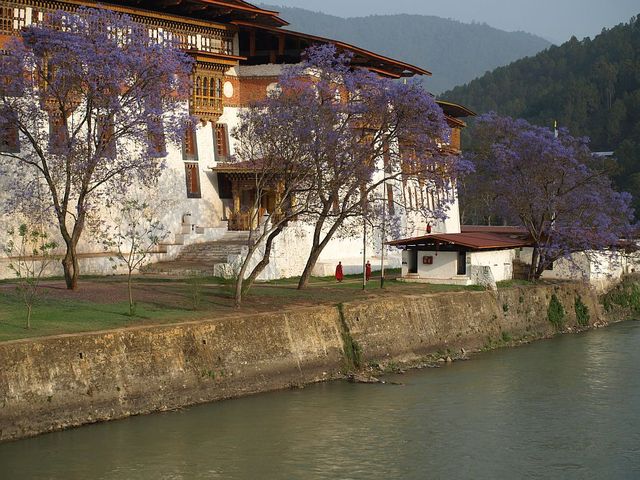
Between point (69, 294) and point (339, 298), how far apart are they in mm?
10033

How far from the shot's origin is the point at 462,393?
3681cm

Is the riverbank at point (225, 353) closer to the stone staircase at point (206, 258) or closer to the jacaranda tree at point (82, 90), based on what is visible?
the jacaranda tree at point (82, 90)

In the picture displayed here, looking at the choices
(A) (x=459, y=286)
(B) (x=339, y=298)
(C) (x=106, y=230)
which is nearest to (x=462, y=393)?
(B) (x=339, y=298)

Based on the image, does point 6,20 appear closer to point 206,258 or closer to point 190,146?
point 190,146

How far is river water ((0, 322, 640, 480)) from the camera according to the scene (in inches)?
1086

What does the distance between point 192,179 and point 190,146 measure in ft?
5.26

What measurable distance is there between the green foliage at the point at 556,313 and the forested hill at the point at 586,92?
52928 mm

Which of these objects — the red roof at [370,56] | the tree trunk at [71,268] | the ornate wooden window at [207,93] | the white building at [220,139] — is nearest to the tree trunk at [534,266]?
the white building at [220,139]

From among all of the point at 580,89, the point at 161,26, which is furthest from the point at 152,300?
the point at 580,89

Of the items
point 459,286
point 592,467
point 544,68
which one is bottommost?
point 592,467

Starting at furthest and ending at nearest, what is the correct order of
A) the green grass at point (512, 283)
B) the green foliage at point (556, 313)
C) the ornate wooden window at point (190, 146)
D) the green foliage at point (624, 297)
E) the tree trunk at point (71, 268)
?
the green foliage at point (624, 297)
the ornate wooden window at point (190, 146)
the green grass at point (512, 283)
the green foliage at point (556, 313)
the tree trunk at point (71, 268)

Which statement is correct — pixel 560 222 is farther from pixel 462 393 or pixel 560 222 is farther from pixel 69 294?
pixel 69 294

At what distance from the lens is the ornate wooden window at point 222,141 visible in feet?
189

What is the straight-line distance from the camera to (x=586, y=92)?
13312 cm
